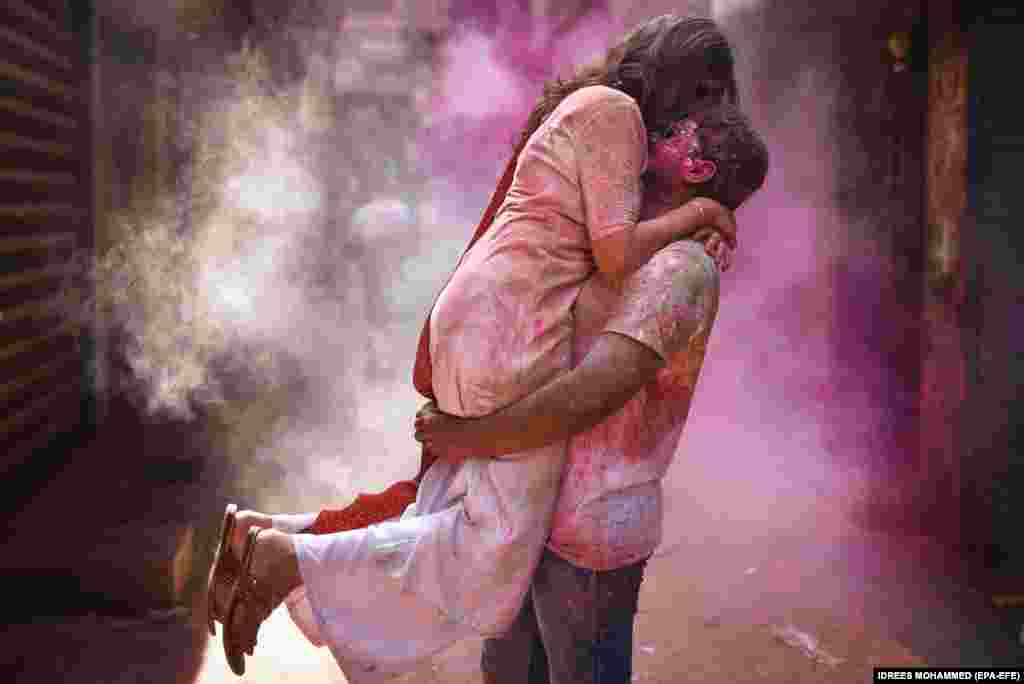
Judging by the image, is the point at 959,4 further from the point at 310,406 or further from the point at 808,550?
the point at 310,406

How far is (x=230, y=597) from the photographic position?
218 cm

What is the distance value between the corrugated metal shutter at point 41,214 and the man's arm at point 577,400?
5.50 metres

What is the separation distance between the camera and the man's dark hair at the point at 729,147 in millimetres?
2172

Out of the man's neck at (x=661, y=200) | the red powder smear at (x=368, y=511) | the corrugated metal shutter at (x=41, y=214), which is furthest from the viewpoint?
the corrugated metal shutter at (x=41, y=214)

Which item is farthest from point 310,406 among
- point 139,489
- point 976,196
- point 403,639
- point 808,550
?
point 403,639

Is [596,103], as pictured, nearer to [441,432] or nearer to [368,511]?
[441,432]

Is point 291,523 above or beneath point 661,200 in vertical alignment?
beneath

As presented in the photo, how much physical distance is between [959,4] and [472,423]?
5.03 metres

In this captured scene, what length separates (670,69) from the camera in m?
2.19

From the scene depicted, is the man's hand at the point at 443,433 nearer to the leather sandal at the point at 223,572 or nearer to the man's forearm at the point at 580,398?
the man's forearm at the point at 580,398

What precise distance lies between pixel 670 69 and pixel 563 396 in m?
0.88

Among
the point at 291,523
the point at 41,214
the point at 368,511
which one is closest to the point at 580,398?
the point at 368,511

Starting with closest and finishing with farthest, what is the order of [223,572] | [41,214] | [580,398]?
[580,398]
[223,572]
[41,214]

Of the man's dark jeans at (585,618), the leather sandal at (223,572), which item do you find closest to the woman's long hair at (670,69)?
the man's dark jeans at (585,618)
